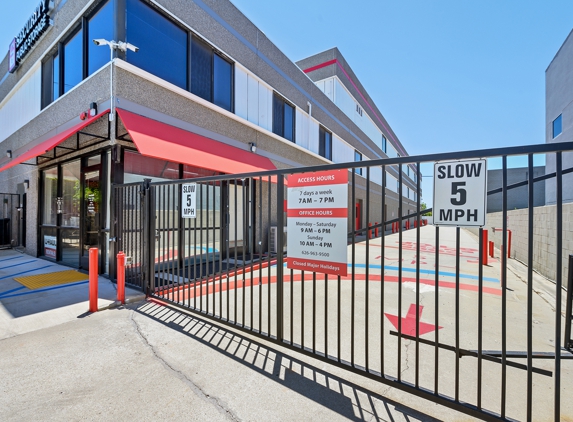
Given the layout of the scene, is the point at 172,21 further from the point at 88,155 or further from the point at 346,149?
the point at 346,149

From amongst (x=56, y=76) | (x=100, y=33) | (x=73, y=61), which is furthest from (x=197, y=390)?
(x=56, y=76)

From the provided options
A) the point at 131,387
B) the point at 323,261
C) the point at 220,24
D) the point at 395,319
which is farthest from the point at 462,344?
the point at 220,24

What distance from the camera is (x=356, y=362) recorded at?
3260 mm

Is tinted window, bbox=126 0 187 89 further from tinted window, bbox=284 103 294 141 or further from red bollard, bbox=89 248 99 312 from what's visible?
tinted window, bbox=284 103 294 141

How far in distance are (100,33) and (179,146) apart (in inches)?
134

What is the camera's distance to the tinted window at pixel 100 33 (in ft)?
21.6

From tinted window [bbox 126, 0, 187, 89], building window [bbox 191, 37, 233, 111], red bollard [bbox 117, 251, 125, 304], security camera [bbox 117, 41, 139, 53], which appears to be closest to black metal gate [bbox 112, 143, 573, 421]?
red bollard [bbox 117, 251, 125, 304]

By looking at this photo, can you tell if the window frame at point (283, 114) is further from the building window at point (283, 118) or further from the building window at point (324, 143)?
the building window at point (324, 143)

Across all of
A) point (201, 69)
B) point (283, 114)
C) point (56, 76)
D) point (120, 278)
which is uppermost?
point (283, 114)

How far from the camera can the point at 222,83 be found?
929 cm

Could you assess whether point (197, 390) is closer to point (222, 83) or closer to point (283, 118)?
point (222, 83)

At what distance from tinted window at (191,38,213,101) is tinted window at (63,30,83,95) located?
2780 mm

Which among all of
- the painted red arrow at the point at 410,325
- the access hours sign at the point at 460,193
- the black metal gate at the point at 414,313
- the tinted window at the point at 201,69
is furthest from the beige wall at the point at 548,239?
the tinted window at the point at 201,69

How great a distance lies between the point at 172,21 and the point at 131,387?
8.23 metres
